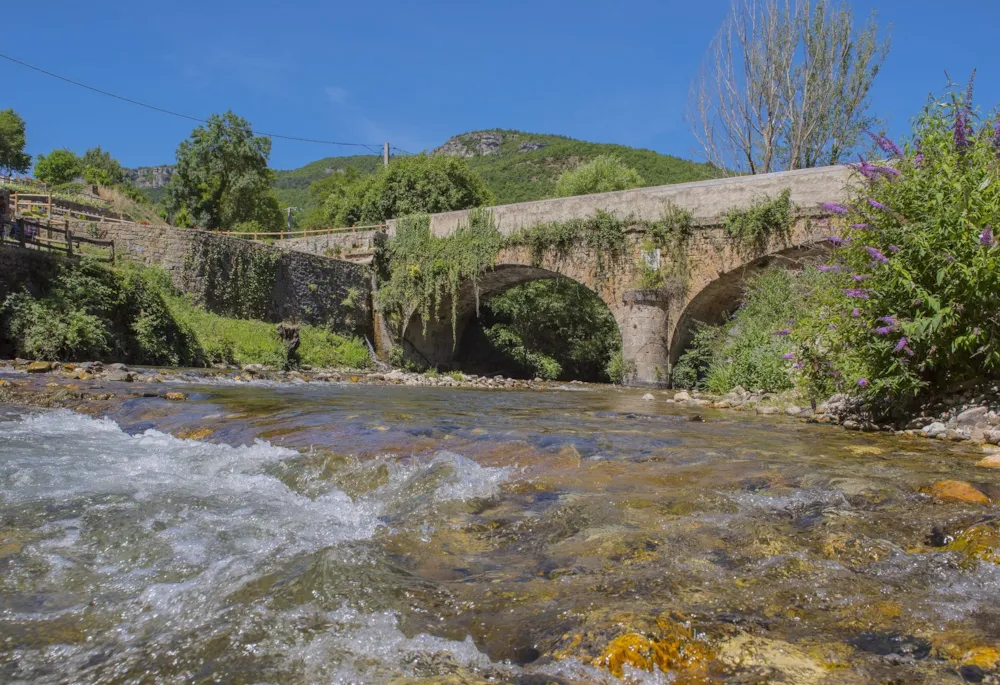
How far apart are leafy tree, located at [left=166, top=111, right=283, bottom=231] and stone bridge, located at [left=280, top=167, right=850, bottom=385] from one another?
67.1ft

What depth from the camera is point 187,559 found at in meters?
2.35

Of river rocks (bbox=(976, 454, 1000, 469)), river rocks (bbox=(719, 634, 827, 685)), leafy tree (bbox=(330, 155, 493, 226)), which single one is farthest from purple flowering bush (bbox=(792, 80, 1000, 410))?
leafy tree (bbox=(330, 155, 493, 226))

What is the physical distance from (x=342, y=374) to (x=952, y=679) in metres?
13.5

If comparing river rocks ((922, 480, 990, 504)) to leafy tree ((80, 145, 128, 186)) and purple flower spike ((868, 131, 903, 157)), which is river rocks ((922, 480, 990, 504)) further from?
leafy tree ((80, 145, 128, 186))

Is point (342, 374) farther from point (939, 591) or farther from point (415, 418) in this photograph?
point (939, 591)

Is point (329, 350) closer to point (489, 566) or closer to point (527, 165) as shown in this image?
point (489, 566)

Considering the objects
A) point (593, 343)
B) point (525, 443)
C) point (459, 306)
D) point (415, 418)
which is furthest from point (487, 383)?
point (525, 443)

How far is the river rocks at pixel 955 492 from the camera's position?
297cm

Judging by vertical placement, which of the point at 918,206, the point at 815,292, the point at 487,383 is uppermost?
the point at 918,206

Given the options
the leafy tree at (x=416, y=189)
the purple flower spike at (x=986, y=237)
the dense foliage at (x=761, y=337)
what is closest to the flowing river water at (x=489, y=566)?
the purple flower spike at (x=986, y=237)

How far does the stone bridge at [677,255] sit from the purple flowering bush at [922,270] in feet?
21.4

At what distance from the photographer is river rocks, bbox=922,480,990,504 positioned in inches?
117

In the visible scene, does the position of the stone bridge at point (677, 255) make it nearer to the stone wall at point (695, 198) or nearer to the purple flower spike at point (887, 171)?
the stone wall at point (695, 198)

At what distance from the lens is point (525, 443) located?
4.76 metres
